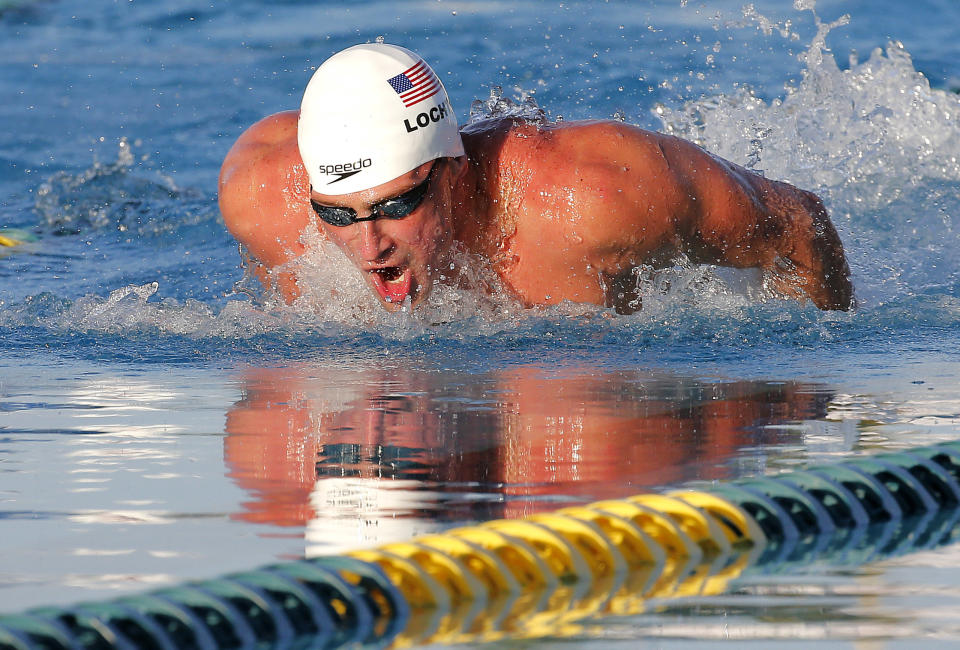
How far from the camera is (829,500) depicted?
7.67 feet

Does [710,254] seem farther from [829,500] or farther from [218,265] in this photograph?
[218,265]

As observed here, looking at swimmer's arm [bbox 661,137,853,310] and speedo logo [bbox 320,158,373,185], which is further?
swimmer's arm [bbox 661,137,853,310]

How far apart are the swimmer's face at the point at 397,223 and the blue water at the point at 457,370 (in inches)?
9.7

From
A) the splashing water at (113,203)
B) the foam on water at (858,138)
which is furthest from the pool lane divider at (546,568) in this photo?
the splashing water at (113,203)

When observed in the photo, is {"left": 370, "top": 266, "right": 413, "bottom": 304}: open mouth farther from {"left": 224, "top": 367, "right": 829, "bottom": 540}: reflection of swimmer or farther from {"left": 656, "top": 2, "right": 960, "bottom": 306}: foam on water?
{"left": 656, "top": 2, "right": 960, "bottom": 306}: foam on water

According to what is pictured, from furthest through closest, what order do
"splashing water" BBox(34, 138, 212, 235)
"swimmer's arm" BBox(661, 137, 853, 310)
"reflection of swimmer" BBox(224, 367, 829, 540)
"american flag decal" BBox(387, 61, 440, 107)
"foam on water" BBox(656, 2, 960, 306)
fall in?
"splashing water" BBox(34, 138, 212, 235), "foam on water" BBox(656, 2, 960, 306), "swimmer's arm" BBox(661, 137, 853, 310), "american flag decal" BBox(387, 61, 440, 107), "reflection of swimmer" BBox(224, 367, 829, 540)

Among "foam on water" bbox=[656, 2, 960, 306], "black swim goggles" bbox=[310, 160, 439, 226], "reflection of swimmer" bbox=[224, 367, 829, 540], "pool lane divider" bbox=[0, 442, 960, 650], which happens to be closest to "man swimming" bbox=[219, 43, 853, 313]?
"black swim goggles" bbox=[310, 160, 439, 226]

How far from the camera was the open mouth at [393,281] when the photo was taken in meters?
3.99

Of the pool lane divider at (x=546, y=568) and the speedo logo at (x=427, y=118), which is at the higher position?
the speedo logo at (x=427, y=118)

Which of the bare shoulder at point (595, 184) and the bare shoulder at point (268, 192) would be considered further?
the bare shoulder at point (268, 192)

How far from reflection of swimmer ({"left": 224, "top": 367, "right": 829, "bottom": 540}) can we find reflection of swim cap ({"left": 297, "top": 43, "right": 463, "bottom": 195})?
561 mm

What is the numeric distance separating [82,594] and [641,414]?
4.93ft

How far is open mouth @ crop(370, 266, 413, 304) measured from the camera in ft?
13.1

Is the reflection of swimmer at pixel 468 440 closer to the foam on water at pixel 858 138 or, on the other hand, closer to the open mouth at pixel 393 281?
the open mouth at pixel 393 281
